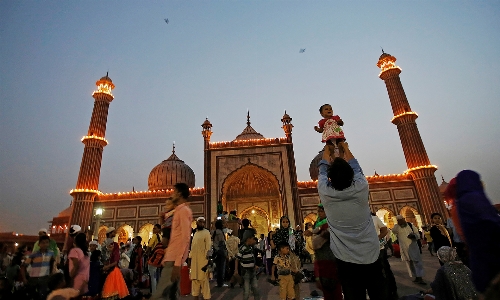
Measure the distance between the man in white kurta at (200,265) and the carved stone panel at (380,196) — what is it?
61.1 ft

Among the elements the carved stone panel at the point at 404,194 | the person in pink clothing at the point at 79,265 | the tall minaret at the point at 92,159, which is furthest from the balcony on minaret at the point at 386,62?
the person in pink clothing at the point at 79,265

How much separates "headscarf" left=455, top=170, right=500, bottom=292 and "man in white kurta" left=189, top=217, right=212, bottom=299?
390cm

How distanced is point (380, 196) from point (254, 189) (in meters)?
9.58

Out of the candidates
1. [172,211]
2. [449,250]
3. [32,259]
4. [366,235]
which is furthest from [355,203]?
[32,259]

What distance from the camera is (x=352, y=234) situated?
2162 mm

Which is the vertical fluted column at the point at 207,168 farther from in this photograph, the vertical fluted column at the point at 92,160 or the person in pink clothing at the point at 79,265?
the person in pink clothing at the point at 79,265

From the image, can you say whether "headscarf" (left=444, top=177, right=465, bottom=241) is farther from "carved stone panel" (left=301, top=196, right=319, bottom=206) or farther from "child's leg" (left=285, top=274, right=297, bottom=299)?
"carved stone panel" (left=301, top=196, right=319, bottom=206)

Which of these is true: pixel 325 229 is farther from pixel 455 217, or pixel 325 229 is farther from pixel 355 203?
pixel 455 217

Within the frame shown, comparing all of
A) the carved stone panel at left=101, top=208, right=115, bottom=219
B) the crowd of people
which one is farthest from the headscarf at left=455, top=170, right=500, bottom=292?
the carved stone panel at left=101, top=208, right=115, bottom=219

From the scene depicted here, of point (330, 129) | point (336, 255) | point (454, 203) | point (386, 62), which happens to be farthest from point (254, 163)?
Answer: point (454, 203)

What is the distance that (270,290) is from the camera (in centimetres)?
586

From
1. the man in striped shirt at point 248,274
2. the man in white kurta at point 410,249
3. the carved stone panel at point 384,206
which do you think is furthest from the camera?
the carved stone panel at point 384,206

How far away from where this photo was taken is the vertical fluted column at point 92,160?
19.7 metres

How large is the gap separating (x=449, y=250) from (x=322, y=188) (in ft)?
5.32
